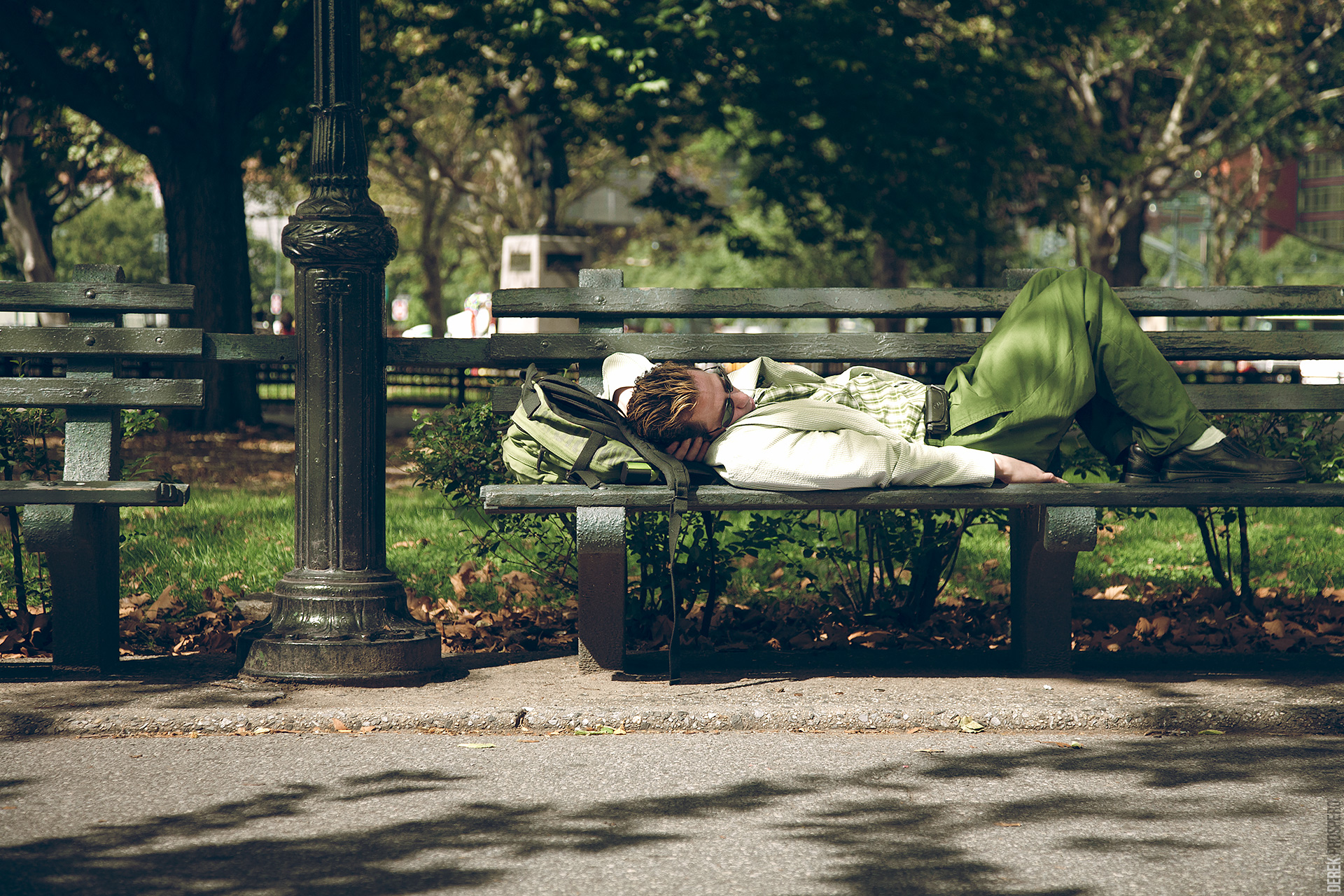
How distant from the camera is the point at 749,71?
1554 centimetres

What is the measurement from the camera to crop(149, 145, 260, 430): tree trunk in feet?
45.9

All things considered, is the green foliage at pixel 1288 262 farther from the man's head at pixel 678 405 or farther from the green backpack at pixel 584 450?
the green backpack at pixel 584 450

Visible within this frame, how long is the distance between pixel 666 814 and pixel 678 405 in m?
1.45

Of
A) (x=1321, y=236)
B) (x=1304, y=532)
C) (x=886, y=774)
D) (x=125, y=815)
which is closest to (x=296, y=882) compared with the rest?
(x=125, y=815)

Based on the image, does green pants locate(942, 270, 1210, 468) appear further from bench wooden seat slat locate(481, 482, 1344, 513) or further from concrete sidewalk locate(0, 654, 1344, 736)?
concrete sidewalk locate(0, 654, 1344, 736)

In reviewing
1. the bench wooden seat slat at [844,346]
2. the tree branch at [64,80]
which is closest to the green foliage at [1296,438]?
the bench wooden seat slat at [844,346]

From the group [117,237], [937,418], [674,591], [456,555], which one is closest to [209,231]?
[456,555]

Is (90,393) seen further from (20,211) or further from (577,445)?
(20,211)

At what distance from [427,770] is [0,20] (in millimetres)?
11316

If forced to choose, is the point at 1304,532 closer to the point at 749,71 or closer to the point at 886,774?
the point at 886,774

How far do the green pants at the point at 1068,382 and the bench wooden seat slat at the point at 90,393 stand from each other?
2.68 m

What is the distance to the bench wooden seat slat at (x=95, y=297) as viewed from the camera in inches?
177

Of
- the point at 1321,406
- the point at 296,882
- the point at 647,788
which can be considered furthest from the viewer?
the point at 1321,406

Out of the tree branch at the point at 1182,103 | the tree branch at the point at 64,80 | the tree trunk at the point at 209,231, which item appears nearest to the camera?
the tree branch at the point at 64,80
